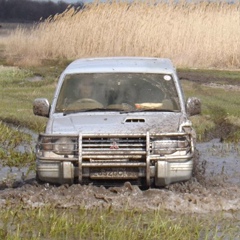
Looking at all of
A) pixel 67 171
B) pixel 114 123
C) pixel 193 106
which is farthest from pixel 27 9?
pixel 67 171

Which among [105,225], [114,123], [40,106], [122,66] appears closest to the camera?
[105,225]

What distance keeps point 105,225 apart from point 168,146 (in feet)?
4.73

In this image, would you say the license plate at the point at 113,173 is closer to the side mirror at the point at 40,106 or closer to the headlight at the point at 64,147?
Answer: the headlight at the point at 64,147

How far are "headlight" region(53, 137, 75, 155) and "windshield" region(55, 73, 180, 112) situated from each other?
0.95 meters

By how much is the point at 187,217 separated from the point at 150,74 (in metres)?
2.27

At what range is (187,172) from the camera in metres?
8.97

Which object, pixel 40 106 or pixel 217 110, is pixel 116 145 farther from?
pixel 217 110

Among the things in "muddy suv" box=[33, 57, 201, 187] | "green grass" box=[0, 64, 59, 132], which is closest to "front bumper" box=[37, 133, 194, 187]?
"muddy suv" box=[33, 57, 201, 187]

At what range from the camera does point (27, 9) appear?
108 m

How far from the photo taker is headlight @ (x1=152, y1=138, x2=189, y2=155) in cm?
893

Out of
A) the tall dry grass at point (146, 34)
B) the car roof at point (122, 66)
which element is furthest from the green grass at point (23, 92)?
the car roof at point (122, 66)

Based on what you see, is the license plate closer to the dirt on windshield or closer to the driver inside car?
the dirt on windshield

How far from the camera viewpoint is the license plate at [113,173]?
8.95m

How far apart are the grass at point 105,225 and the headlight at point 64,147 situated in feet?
2.01
